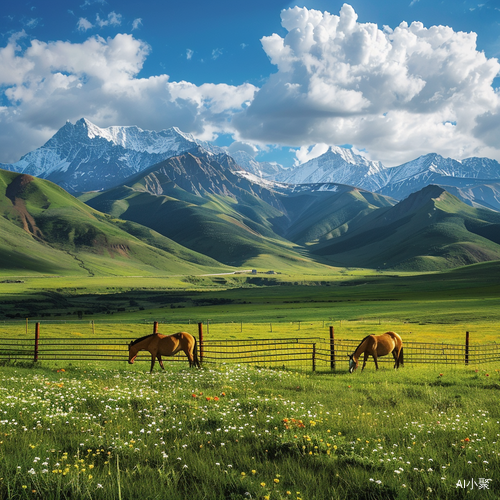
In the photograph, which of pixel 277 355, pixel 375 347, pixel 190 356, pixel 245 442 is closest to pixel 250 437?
pixel 245 442

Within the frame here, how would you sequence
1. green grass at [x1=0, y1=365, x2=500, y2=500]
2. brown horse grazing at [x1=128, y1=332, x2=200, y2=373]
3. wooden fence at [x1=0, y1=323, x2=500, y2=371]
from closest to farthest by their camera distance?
green grass at [x1=0, y1=365, x2=500, y2=500] < brown horse grazing at [x1=128, y1=332, x2=200, y2=373] < wooden fence at [x1=0, y1=323, x2=500, y2=371]

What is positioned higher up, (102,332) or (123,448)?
(123,448)

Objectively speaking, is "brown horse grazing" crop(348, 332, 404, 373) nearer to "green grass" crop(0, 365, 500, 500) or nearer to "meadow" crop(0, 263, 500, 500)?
"meadow" crop(0, 263, 500, 500)

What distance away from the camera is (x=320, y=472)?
28.6ft

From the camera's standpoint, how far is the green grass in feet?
26.3

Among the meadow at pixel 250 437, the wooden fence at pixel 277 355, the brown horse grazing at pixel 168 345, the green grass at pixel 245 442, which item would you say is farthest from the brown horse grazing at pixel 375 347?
the brown horse grazing at pixel 168 345

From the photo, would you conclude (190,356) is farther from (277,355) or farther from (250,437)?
(250,437)

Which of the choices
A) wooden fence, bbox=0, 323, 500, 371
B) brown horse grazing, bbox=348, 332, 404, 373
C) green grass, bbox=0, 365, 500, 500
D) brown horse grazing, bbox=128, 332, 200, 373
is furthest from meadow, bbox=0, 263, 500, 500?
wooden fence, bbox=0, 323, 500, 371

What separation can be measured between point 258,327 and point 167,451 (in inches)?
2566

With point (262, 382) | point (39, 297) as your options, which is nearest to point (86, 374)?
point (262, 382)

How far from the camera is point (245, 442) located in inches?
414

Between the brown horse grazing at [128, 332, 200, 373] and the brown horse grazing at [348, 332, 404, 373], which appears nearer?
the brown horse grazing at [128, 332, 200, 373]

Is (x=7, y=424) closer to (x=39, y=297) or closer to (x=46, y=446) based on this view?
(x=46, y=446)

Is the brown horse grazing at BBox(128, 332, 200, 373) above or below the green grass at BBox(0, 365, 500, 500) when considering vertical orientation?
above
